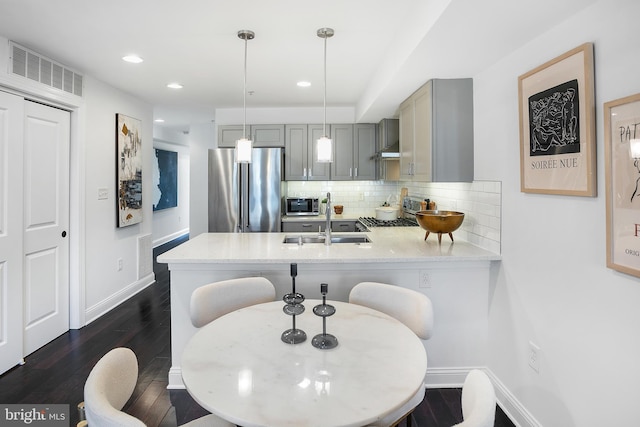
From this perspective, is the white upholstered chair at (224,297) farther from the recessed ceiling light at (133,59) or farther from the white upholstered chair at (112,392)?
the recessed ceiling light at (133,59)

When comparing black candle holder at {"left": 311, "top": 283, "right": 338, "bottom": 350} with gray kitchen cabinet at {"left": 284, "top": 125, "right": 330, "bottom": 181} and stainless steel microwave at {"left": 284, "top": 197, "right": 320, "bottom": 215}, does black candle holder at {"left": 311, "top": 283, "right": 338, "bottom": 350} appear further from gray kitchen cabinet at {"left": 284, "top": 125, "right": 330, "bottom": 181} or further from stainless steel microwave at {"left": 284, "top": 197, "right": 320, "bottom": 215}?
gray kitchen cabinet at {"left": 284, "top": 125, "right": 330, "bottom": 181}

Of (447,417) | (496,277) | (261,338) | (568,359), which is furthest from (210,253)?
(568,359)

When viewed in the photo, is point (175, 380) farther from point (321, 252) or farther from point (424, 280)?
point (424, 280)

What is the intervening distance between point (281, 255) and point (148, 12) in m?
1.72

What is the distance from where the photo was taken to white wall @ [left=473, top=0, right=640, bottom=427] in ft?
4.63

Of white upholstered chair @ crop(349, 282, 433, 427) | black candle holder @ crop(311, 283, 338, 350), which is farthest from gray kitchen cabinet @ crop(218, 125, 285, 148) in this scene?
black candle holder @ crop(311, 283, 338, 350)

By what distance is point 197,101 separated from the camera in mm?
4664

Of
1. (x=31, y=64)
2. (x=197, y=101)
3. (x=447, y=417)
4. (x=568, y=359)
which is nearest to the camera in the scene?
(x=568, y=359)

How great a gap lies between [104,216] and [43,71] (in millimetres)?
1476

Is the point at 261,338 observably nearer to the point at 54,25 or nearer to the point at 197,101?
the point at 54,25

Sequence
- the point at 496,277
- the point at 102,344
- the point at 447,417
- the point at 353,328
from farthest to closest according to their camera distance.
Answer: the point at 102,344, the point at 496,277, the point at 447,417, the point at 353,328

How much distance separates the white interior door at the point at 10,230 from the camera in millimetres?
2602

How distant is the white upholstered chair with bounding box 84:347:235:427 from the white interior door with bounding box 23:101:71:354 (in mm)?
2356

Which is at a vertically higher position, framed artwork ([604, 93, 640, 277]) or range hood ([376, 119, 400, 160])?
range hood ([376, 119, 400, 160])
